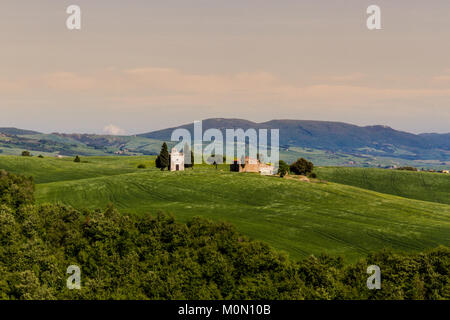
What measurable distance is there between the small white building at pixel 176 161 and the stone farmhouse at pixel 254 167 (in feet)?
70.7

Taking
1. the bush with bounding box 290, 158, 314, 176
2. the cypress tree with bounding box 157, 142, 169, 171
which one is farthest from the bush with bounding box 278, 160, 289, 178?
the cypress tree with bounding box 157, 142, 169, 171

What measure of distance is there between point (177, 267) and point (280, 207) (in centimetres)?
4986

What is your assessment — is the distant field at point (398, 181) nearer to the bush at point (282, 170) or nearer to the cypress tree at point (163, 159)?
the bush at point (282, 170)

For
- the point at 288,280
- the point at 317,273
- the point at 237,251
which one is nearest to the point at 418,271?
the point at 317,273

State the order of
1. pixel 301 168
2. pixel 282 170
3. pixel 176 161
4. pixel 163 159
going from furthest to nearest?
pixel 163 159
pixel 301 168
pixel 176 161
pixel 282 170

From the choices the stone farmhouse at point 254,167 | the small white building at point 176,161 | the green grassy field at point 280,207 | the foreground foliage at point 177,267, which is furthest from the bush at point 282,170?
the foreground foliage at point 177,267

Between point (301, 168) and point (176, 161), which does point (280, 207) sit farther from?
point (176, 161)

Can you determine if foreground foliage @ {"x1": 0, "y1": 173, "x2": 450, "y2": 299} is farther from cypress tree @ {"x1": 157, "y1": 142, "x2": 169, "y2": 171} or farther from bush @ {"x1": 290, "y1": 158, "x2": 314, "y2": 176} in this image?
bush @ {"x1": 290, "y1": 158, "x2": 314, "y2": 176}

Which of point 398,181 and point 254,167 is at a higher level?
point 254,167

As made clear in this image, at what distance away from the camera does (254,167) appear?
15512 cm

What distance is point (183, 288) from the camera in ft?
175

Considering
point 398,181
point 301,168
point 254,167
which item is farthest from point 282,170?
point 398,181

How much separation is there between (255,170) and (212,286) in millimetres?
103353

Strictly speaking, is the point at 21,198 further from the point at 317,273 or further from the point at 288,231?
the point at 317,273
